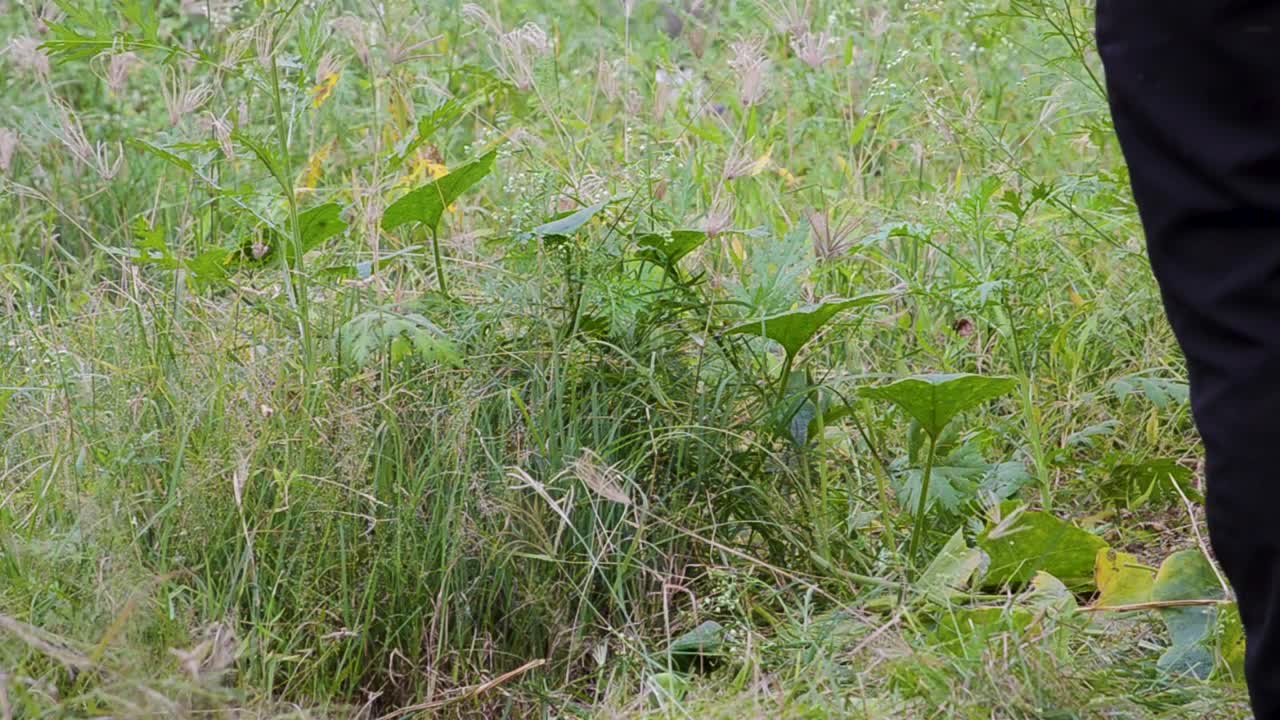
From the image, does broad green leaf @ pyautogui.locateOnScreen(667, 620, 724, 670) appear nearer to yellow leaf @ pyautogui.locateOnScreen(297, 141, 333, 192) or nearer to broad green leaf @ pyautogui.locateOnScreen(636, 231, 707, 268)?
broad green leaf @ pyautogui.locateOnScreen(636, 231, 707, 268)

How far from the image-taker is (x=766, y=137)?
3439mm

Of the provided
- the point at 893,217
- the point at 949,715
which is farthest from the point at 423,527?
the point at 893,217

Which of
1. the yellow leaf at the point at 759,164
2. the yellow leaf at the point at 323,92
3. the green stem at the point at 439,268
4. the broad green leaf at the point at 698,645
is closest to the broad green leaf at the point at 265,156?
the green stem at the point at 439,268

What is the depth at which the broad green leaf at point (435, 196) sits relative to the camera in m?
2.19

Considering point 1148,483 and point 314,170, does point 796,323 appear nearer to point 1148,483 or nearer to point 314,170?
Result: point 1148,483

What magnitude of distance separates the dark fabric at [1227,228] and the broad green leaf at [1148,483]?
1.16 metres

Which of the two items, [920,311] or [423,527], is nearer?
[423,527]

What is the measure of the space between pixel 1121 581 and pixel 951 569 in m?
0.23

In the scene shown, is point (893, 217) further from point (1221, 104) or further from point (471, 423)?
point (1221, 104)

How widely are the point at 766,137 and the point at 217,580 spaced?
1850 mm

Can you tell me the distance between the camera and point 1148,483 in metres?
2.45

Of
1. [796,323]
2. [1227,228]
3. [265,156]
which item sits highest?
[1227,228]

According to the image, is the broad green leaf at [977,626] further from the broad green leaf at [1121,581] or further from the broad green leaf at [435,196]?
the broad green leaf at [435,196]

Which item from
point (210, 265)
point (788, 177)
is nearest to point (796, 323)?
point (210, 265)
